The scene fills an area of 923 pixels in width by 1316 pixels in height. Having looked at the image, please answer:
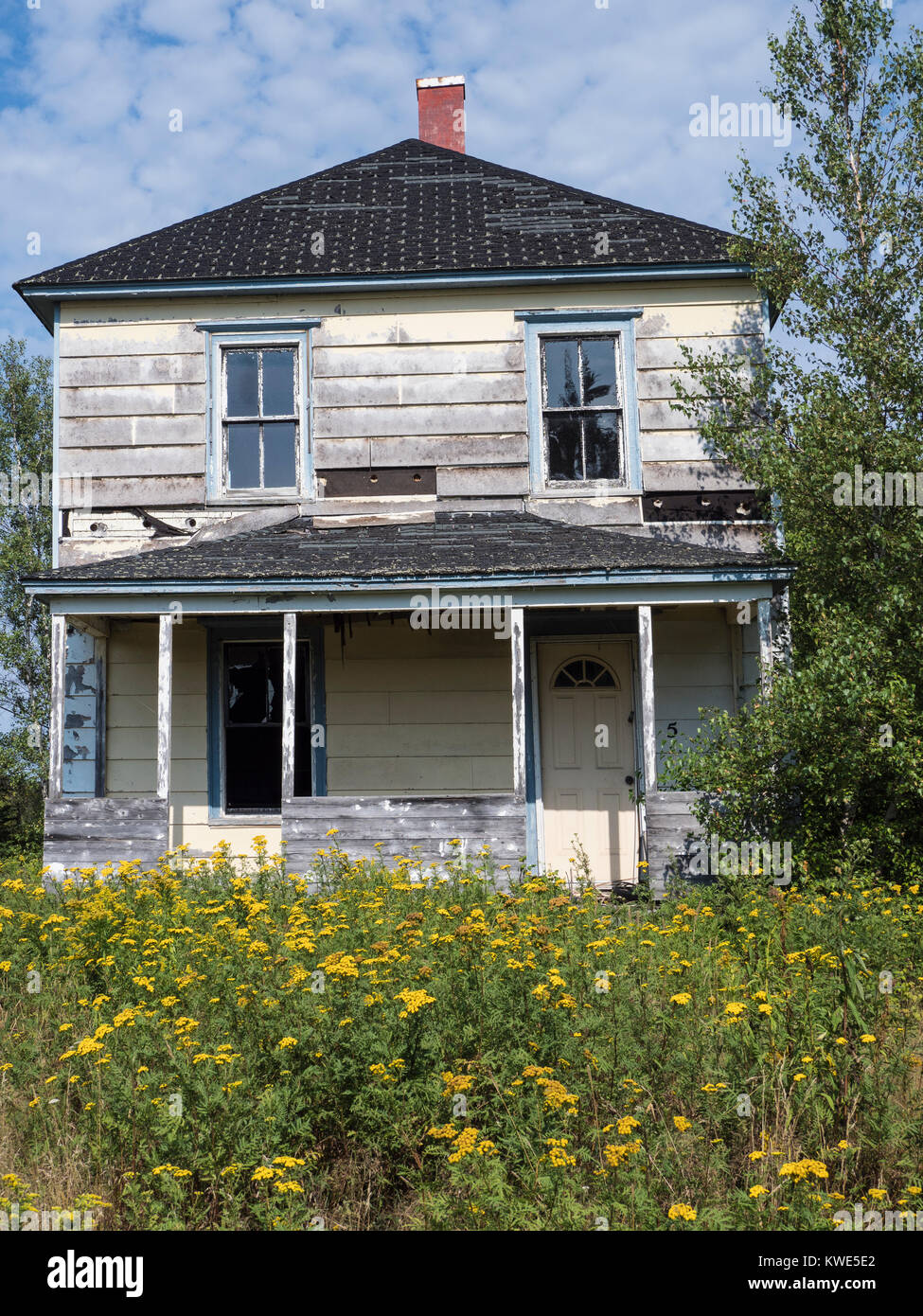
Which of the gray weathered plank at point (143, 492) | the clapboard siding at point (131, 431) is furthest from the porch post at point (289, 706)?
the clapboard siding at point (131, 431)

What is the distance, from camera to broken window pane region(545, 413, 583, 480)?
11.8 m

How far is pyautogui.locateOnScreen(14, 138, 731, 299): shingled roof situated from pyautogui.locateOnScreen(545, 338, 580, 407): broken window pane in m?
0.84

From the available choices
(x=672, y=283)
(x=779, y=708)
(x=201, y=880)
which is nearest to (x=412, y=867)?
(x=201, y=880)

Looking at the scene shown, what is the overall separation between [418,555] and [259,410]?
10.3ft

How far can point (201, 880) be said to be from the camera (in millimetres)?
8484

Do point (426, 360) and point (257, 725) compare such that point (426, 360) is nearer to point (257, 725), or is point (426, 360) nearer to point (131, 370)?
point (131, 370)

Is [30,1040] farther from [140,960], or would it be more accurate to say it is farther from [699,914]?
[699,914]

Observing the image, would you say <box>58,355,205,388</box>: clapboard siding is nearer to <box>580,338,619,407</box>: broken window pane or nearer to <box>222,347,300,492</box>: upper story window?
<box>222,347,300,492</box>: upper story window

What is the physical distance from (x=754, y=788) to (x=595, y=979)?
4.12 m

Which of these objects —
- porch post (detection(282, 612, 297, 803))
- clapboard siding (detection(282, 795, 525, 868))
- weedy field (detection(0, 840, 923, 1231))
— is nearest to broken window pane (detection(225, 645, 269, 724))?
porch post (detection(282, 612, 297, 803))

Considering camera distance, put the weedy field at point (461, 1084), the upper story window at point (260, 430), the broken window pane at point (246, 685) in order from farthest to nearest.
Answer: the upper story window at point (260, 430) < the broken window pane at point (246, 685) < the weedy field at point (461, 1084)

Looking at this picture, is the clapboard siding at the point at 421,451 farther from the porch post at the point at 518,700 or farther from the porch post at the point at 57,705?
the porch post at the point at 57,705

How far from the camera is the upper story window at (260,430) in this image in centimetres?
1189

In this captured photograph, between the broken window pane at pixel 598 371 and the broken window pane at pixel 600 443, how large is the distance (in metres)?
0.19
